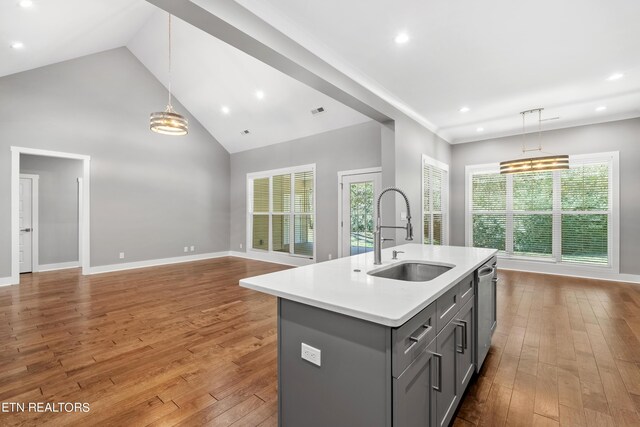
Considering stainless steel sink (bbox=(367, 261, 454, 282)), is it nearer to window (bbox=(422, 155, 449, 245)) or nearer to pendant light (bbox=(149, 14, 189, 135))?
window (bbox=(422, 155, 449, 245))

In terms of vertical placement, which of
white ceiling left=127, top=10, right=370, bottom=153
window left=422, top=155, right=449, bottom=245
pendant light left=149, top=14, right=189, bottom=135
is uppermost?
white ceiling left=127, top=10, right=370, bottom=153

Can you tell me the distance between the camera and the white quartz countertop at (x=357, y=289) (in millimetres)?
1097

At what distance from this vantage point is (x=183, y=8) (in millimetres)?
2123

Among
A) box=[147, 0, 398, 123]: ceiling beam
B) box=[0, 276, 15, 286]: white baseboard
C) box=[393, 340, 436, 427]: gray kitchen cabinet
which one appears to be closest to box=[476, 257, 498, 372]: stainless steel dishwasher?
box=[393, 340, 436, 427]: gray kitchen cabinet

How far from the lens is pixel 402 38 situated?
3045mm

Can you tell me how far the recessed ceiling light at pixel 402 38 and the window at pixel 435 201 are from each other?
110 inches

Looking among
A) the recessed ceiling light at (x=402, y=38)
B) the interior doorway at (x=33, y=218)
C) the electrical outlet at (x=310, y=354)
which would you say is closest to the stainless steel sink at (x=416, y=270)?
the electrical outlet at (x=310, y=354)

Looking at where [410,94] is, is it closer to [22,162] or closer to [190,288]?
[190,288]

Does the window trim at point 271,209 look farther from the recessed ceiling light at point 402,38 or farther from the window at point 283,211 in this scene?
the recessed ceiling light at point 402,38

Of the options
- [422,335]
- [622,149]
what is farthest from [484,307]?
[622,149]

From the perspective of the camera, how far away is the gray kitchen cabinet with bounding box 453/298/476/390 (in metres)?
1.73

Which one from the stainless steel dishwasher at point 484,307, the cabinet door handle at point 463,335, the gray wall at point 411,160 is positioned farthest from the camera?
the gray wall at point 411,160

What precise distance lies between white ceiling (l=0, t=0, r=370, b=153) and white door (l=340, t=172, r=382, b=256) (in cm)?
121

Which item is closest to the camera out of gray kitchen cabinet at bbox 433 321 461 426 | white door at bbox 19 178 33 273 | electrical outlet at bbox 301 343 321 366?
electrical outlet at bbox 301 343 321 366
